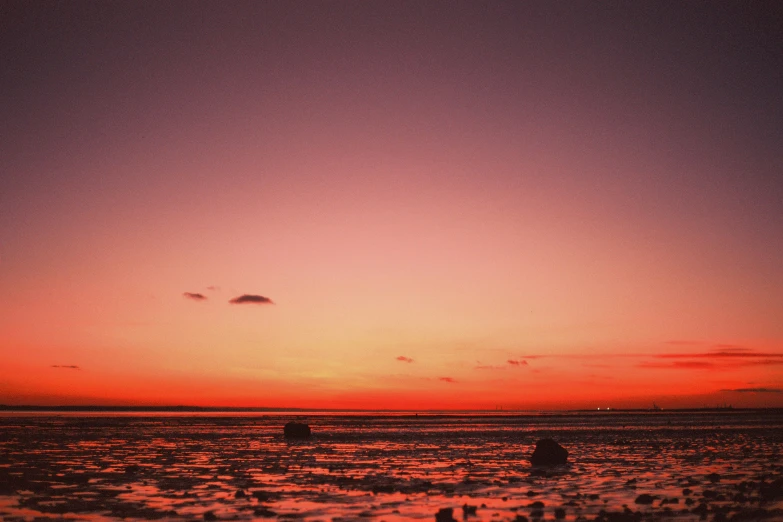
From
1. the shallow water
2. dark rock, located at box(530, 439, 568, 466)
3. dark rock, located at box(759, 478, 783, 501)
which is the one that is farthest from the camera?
dark rock, located at box(530, 439, 568, 466)

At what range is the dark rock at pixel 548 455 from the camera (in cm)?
3450

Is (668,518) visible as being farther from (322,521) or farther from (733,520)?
(322,521)

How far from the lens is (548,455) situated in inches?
1361

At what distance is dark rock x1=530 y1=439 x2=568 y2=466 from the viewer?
113ft

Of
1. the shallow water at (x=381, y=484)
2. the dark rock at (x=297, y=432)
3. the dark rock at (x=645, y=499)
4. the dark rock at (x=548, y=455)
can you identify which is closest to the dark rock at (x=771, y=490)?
the shallow water at (x=381, y=484)

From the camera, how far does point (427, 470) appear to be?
3191 cm

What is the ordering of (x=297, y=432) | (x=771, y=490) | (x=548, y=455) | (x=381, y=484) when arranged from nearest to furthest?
(x=771, y=490), (x=381, y=484), (x=548, y=455), (x=297, y=432)

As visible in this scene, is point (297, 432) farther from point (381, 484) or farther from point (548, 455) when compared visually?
point (381, 484)

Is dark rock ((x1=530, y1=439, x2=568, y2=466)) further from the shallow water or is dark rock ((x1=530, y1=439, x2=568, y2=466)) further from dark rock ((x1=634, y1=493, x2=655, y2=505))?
dark rock ((x1=634, y1=493, x2=655, y2=505))

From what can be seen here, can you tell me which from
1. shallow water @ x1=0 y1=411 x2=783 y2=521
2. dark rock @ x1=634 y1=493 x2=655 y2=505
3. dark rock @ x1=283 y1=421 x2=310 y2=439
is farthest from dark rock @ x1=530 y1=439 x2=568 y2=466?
dark rock @ x1=283 y1=421 x2=310 y2=439

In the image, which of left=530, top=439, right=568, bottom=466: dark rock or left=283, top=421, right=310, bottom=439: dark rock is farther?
left=283, top=421, right=310, bottom=439: dark rock

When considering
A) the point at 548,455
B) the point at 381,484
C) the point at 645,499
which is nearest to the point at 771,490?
the point at 645,499

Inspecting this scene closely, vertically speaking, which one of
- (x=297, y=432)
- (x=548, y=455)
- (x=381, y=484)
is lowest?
(x=297, y=432)

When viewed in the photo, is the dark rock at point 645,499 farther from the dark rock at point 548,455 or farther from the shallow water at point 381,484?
the dark rock at point 548,455
